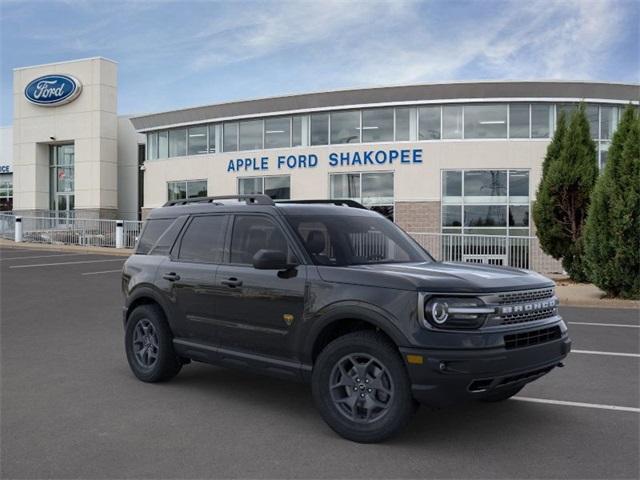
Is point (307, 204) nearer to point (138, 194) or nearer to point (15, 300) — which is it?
point (15, 300)

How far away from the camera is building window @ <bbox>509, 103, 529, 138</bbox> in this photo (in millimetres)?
24672

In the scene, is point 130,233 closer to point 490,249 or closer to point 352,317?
point 490,249

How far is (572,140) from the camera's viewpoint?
1647 centimetres

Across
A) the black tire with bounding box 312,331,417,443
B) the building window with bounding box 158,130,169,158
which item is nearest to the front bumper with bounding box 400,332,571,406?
the black tire with bounding box 312,331,417,443

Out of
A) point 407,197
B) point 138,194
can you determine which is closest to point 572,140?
point 407,197

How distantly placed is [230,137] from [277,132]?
271 centimetres

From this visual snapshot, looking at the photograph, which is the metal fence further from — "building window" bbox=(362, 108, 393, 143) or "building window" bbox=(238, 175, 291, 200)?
"building window" bbox=(238, 175, 291, 200)

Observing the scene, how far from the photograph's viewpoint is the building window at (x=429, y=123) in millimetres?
25438

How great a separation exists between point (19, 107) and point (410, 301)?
4062cm

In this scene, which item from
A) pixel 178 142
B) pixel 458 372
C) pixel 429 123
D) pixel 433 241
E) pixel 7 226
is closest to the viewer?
pixel 458 372

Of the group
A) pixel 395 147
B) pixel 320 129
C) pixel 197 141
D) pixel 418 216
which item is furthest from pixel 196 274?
pixel 197 141

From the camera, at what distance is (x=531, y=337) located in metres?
4.70

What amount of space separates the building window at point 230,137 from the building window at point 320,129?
13.6 feet

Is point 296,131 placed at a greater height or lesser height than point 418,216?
greater
